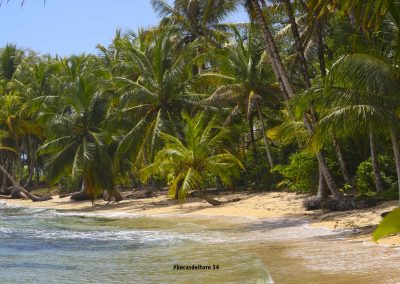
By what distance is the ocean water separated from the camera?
7.64m

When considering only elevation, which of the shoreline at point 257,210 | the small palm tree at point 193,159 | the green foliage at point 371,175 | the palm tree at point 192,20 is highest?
the palm tree at point 192,20

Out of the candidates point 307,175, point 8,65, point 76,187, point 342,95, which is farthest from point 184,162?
point 8,65

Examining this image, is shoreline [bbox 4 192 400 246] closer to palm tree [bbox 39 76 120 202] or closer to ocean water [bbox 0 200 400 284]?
ocean water [bbox 0 200 400 284]

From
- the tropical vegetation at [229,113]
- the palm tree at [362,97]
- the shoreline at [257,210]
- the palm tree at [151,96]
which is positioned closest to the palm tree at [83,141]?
the tropical vegetation at [229,113]

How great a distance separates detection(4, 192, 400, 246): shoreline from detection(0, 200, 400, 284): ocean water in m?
0.59

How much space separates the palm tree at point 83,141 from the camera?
84.0 feet

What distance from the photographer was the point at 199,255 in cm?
984

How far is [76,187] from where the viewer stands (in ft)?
121

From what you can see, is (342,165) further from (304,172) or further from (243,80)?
(243,80)

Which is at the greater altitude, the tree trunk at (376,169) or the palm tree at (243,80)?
the palm tree at (243,80)

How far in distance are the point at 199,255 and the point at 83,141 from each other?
57.2 ft

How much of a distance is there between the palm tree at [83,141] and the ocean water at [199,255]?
30.6 feet

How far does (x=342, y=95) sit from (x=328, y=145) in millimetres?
7923

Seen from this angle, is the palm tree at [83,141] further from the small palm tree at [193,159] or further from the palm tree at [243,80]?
the palm tree at [243,80]
